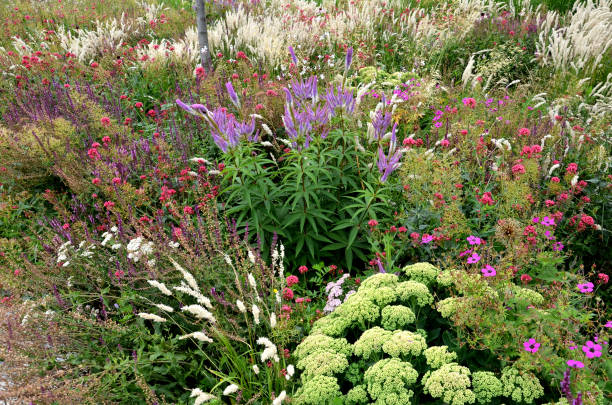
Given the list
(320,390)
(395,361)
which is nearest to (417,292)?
(395,361)

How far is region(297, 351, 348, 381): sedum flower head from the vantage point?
2.25 metres

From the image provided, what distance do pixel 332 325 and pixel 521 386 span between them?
1.02 m

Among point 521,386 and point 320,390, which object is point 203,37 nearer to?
point 320,390

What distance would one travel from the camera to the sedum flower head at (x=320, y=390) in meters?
2.16

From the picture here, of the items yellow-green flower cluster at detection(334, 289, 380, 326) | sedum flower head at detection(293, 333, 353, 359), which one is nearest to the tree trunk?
yellow-green flower cluster at detection(334, 289, 380, 326)

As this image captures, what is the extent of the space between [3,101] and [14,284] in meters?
4.78

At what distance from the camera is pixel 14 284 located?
352 cm

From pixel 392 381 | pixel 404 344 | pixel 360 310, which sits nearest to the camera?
pixel 392 381

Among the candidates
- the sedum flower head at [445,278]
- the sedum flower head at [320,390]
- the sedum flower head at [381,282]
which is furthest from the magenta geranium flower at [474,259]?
the sedum flower head at [320,390]

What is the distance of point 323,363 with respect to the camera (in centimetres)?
229

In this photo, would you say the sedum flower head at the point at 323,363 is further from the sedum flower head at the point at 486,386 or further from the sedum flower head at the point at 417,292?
the sedum flower head at the point at 486,386

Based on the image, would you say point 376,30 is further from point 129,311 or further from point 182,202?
point 129,311

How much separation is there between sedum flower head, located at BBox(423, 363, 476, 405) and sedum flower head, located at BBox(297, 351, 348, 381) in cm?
44

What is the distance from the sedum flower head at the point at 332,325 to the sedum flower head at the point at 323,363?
0.63 feet
